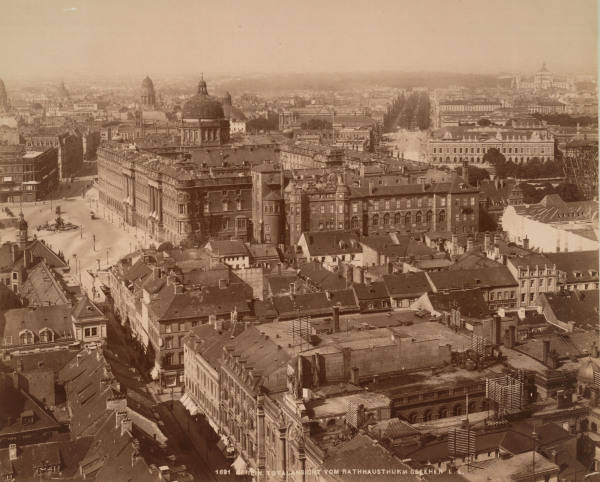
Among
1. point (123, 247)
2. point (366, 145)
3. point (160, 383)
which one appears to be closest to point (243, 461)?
point (160, 383)

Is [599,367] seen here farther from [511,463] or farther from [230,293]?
[230,293]

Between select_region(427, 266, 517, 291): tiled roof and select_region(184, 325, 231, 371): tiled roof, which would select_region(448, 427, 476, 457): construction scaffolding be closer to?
select_region(184, 325, 231, 371): tiled roof

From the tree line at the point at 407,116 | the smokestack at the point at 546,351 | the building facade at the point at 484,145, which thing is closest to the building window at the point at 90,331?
the smokestack at the point at 546,351

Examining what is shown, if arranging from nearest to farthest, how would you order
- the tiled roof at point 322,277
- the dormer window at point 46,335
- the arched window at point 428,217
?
the dormer window at point 46,335
the tiled roof at point 322,277
the arched window at point 428,217

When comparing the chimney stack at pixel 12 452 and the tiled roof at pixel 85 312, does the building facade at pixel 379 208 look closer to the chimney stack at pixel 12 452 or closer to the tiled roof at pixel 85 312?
the tiled roof at pixel 85 312

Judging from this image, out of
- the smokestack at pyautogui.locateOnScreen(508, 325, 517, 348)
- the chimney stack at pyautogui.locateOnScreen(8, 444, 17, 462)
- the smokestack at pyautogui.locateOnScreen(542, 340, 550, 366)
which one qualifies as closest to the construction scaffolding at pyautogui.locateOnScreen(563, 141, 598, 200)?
the smokestack at pyautogui.locateOnScreen(508, 325, 517, 348)

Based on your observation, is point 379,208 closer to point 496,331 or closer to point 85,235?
point 85,235
